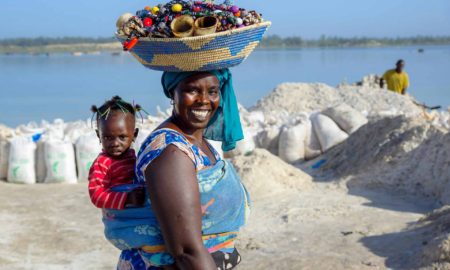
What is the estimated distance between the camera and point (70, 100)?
23922 mm

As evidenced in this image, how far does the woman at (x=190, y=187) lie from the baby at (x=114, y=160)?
11cm

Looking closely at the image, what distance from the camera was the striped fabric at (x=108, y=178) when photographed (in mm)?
1917

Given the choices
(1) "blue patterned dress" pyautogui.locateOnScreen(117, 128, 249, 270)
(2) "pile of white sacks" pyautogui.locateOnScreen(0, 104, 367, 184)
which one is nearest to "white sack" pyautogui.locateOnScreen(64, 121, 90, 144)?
(2) "pile of white sacks" pyautogui.locateOnScreen(0, 104, 367, 184)

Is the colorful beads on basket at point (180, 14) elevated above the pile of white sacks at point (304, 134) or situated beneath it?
elevated above

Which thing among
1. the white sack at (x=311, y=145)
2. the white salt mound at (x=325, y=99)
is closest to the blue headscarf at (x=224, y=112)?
the white sack at (x=311, y=145)

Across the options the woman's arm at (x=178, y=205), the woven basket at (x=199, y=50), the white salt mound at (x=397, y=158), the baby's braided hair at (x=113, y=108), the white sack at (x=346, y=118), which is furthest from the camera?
the white sack at (x=346, y=118)

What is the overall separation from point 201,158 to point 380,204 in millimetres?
4904

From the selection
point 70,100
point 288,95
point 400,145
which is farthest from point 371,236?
point 70,100

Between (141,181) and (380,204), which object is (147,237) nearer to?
(141,181)

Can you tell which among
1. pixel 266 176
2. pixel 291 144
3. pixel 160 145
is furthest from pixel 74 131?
pixel 160 145

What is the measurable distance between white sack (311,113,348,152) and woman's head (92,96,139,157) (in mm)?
6791

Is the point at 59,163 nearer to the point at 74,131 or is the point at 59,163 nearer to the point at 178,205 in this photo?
the point at 74,131

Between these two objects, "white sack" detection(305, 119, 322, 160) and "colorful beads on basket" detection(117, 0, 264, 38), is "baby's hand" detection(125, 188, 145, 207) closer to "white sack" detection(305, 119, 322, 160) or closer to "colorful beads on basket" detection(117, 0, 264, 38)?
"colorful beads on basket" detection(117, 0, 264, 38)

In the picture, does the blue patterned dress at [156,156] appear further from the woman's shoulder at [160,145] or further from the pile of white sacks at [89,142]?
the pile of white sacks at [89,142]
